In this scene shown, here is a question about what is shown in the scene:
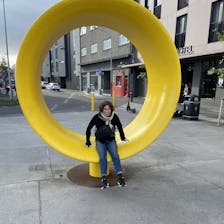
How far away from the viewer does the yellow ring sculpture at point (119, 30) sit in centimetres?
330

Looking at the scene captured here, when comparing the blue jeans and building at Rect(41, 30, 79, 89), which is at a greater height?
building at Rect(41, 30, 79, 89)

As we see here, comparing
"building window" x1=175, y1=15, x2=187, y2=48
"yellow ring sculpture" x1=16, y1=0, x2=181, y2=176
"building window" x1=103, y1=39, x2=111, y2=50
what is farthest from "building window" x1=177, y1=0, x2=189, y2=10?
"yellow ring sculpture" x1=16, y1=0, x2=181, y2=176

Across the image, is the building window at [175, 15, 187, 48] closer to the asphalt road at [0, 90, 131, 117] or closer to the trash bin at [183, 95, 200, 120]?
the asphalt road at [0, 90, 131, 117]

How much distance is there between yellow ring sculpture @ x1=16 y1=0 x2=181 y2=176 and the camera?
3.30 metres

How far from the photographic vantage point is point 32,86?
3.57 meters

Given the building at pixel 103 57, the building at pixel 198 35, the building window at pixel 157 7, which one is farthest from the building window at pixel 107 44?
the building at pixel 198 35

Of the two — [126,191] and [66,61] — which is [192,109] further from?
[66,61]

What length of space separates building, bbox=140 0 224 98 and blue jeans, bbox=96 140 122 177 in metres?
11.3

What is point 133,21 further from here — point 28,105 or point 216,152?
point 216,152

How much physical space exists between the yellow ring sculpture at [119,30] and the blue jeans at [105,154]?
14cm

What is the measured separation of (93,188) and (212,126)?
277 inches

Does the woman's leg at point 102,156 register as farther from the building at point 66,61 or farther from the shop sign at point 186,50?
the building at point 66,61

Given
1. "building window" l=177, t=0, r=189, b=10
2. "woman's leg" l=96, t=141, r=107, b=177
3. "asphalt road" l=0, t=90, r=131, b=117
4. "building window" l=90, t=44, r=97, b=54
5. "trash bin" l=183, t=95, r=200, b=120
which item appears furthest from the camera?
"building window" l=90, t=44, r=97, b=54

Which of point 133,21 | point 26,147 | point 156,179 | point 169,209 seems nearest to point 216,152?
point 156,179
